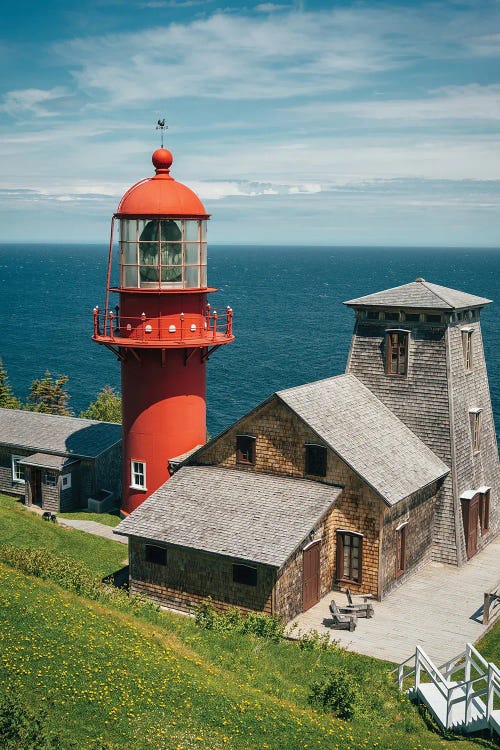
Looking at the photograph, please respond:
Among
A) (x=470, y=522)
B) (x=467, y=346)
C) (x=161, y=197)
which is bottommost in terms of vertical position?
(x=470, y=522)

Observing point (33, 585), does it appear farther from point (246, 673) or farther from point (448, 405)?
point (448, 405)

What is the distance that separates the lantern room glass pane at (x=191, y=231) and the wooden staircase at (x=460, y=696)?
16.3 metres

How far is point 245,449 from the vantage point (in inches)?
1022

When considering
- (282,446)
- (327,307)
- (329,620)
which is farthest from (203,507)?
(327,307)

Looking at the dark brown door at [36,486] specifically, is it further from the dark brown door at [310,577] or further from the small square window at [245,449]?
the dark brown door at [310,577]

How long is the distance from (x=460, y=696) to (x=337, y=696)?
2667 mm

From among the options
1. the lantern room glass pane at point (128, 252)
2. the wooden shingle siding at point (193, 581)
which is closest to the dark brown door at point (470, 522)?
the wooden shingle siding at point (193, 581)

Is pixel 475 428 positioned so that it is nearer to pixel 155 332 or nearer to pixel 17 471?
pixel 155 332

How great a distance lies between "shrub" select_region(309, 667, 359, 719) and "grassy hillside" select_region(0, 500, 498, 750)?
0.70ft

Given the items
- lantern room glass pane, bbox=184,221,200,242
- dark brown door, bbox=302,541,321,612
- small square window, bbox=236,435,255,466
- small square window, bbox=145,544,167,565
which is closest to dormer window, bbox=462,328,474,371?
small square window, bbox=236,435,255,466

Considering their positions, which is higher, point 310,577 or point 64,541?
point 310,577

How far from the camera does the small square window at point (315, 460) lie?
24.8 metres

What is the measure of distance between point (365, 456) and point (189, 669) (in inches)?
385

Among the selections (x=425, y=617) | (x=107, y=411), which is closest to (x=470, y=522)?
(x=425, y=617)
